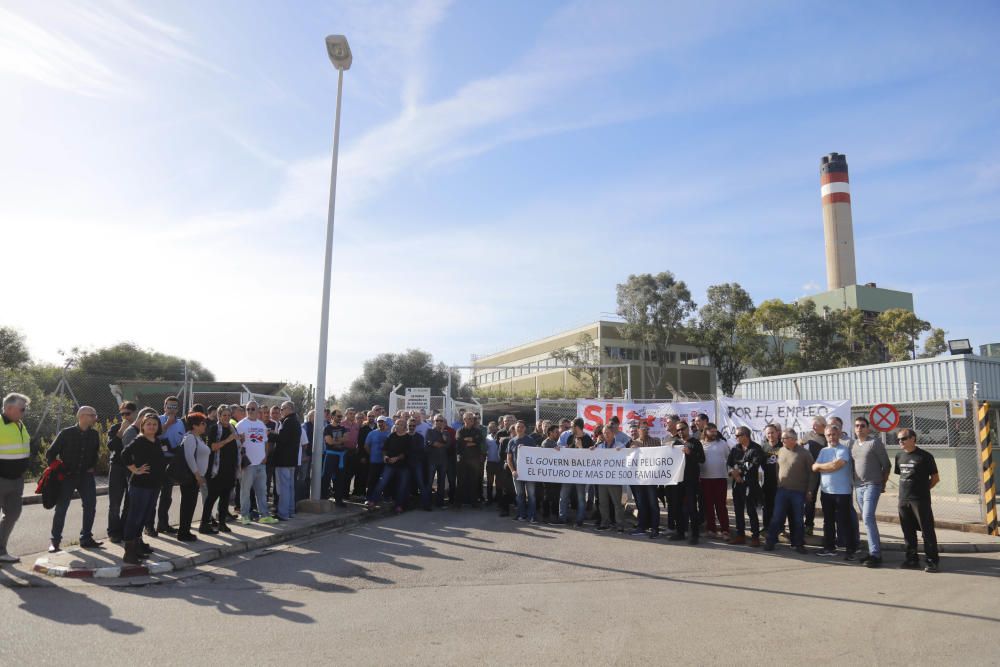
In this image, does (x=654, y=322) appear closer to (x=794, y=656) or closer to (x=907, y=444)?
(x=907, y=444)

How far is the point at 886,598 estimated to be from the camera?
22.7 feet

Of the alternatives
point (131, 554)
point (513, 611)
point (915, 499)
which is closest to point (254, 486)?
point (131, 554)

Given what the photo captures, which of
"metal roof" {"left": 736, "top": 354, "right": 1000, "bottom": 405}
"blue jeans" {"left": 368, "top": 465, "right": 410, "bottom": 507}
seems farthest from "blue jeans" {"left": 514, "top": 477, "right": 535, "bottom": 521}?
"metal roof" {"left": 736, "top": 354, "right": 1000, "bottom": 405}

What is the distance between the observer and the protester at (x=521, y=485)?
40.4 ft

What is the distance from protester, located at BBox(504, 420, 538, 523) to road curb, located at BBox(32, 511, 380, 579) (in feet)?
11.8

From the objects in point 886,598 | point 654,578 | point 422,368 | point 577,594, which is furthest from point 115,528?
point 422,368

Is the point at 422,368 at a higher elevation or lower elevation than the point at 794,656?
higher

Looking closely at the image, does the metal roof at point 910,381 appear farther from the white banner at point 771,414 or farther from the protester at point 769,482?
the protester at point 769,482

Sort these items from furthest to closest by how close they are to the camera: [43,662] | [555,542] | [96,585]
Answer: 1. [555,542]
2. [96,585]
3. [43,662]

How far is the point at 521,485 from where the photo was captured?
490 inches

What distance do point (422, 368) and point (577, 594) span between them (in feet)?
193

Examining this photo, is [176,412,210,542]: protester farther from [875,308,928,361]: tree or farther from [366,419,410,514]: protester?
[875,308,928,361]: tree

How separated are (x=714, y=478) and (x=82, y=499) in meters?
9.03

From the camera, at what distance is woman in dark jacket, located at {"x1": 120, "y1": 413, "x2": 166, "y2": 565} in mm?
7980
